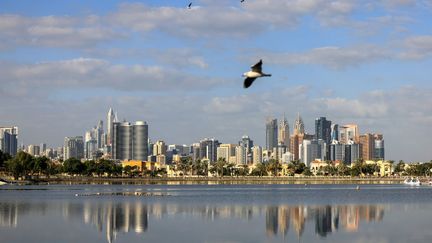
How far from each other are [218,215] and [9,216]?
14142mm

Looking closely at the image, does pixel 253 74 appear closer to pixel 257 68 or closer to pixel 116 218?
pixel 257 68

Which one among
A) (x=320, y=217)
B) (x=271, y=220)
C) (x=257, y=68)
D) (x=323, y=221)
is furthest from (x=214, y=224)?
(x=257, y=68)

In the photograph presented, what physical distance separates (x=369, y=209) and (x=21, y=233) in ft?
101

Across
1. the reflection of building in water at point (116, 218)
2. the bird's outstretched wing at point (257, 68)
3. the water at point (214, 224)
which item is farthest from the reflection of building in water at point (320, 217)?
the bird's outstretched wing at point (257, 68)

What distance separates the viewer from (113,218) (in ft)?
174

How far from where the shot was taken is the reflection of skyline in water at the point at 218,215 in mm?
45688

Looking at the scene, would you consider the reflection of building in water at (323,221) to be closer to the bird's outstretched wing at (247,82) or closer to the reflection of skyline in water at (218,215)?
the reflection of skyline in water at (218,215)

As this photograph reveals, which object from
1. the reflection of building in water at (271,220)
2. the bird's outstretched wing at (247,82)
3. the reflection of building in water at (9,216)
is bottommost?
the reflection of building in water at (271,220)

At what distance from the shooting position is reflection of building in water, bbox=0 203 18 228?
4822 cm

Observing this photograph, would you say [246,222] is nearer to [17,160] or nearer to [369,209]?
[369,209]

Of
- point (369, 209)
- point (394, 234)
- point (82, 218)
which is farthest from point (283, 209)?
point (394, 234)

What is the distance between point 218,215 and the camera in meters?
56.2

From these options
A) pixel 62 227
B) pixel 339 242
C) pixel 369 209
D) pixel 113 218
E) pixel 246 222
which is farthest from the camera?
pixel 369 209

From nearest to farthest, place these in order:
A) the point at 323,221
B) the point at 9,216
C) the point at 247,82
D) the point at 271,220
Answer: the point at 247,82 → the point at 323,221 → the point at 271,220 → the point at 9,216
